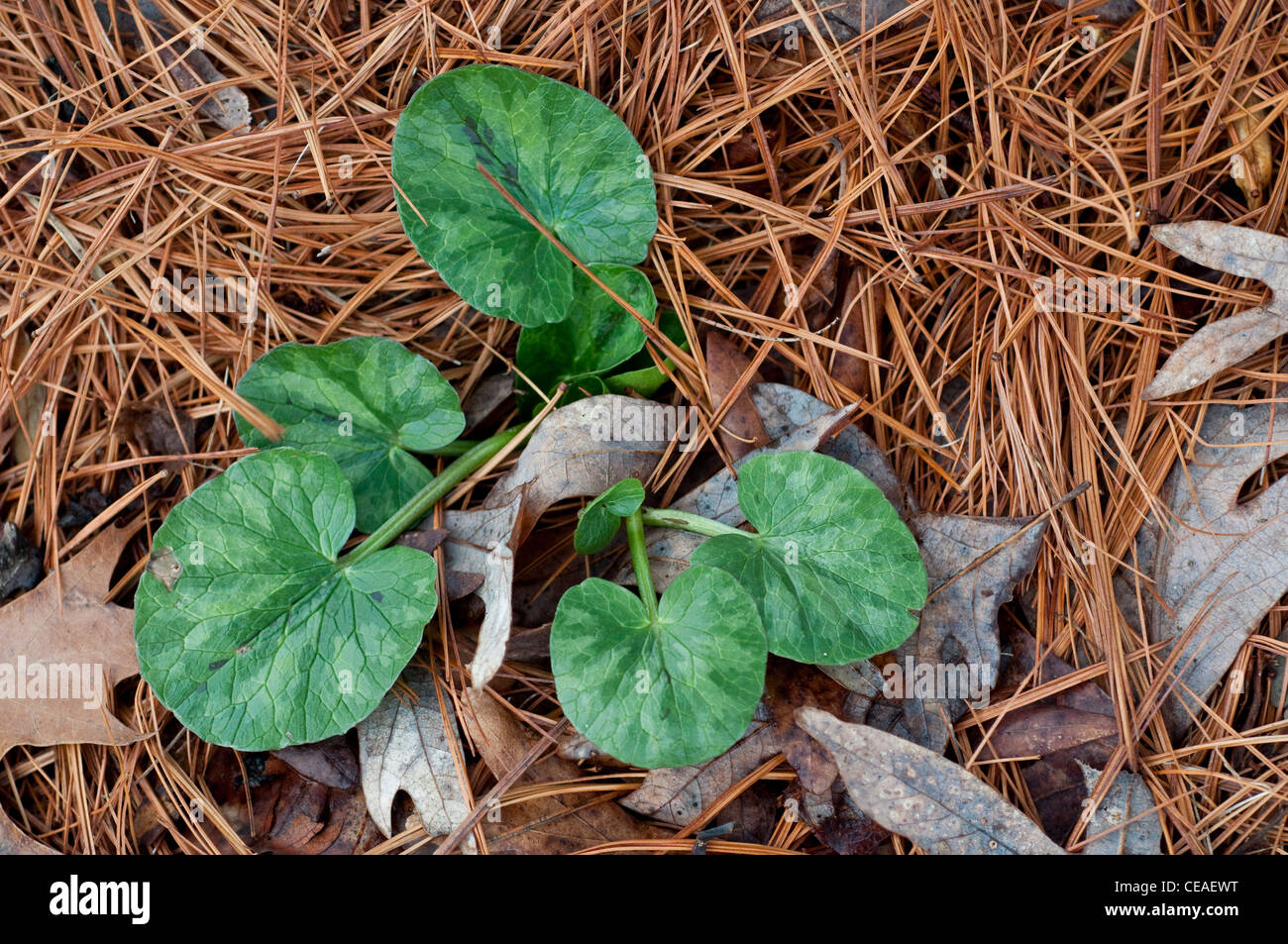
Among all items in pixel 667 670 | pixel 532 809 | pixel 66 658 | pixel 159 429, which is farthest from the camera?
pixel 159 429

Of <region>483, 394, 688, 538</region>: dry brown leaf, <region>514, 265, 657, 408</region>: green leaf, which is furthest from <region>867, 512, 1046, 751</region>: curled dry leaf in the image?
<region>514, 265, 657, 408</region>: green leaf

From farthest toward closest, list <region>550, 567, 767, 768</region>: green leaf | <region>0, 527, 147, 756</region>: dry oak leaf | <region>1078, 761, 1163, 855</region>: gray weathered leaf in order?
<region>0, 527, 147, 756</region>: dry oak leaf → <region>1078, 761, 1163, 855</region>: gray weathered leaf → <region>550, 567, 767, 768</region>: green leaf

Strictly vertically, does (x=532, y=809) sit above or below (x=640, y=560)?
below

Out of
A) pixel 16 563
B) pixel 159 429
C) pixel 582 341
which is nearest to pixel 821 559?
pixel 582 341

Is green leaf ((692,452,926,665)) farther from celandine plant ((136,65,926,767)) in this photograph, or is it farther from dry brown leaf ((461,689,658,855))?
dry brown leaf ((461,689,658,855))

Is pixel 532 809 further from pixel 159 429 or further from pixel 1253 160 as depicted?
pixel 1253 160

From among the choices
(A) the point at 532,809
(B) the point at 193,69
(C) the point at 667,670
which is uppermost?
(B) the point at 193,69

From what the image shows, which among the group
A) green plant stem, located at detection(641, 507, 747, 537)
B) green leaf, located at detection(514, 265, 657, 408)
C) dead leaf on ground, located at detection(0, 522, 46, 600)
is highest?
green leaf, located at detection(514, 265, 657, 408)
